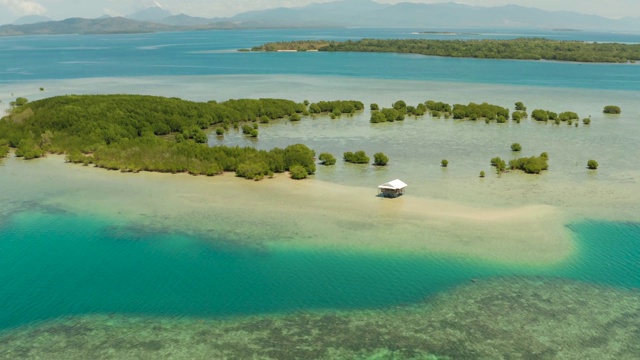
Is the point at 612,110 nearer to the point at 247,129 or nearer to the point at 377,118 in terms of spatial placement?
the point at 377,118

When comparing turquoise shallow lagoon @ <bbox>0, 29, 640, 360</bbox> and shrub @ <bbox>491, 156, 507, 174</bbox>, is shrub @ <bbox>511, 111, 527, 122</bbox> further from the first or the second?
shrub @ <bbox>491, 156, 507, 174</bbox>

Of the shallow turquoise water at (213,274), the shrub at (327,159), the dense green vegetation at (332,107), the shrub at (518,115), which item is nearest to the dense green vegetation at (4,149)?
the shallow turquoise water at (213,274)

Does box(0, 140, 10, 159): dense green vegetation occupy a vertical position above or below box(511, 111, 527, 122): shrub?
below

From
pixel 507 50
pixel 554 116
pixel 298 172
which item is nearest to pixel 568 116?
pixel 554 116

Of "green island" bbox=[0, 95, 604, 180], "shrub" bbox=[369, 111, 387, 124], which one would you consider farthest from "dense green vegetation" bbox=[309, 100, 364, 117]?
"shrub" bbox=[369, 111, 387, 124]

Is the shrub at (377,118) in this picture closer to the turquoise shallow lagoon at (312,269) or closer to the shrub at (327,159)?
the turquoise shallow lagoon at (312,269)

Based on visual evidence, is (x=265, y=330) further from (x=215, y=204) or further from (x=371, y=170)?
(x=371, y=170)
